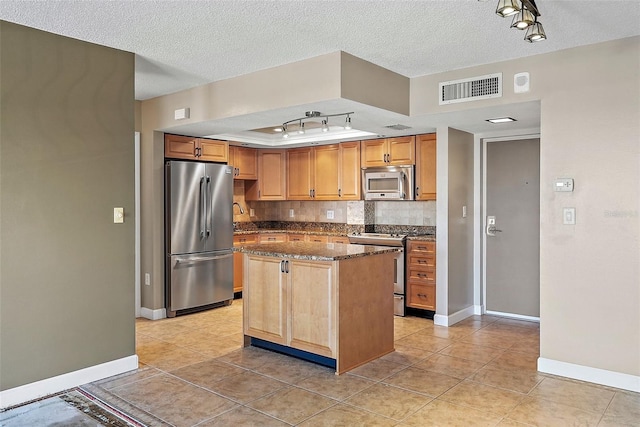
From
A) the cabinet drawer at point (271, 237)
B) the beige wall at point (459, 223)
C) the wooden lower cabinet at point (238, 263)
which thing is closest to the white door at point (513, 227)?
the beige wall at point (459, 223)

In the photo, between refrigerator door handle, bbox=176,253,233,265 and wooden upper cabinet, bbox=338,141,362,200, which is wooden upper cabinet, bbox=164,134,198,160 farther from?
wooden upper cabinet, bbox=338,141,362,200

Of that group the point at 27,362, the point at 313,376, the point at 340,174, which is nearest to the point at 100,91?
the point at 27,362

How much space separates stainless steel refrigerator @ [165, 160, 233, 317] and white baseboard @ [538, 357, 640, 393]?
12.2 ft

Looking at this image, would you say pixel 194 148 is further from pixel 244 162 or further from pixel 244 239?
pixel 244 239

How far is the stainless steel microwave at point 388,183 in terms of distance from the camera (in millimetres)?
5871

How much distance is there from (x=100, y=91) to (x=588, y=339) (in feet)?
13.3

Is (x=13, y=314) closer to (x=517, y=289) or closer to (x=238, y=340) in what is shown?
(x=238, y=340)

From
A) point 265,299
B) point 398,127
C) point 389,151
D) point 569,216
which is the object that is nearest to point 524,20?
point 569,216

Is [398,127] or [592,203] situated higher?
[398,127]

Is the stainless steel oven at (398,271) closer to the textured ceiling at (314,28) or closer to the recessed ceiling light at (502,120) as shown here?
the recessed ceiling light at (502,120)

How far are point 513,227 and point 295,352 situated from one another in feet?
10.00

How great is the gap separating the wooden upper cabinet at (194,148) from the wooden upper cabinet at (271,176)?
42.0 inches

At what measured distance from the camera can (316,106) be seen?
403 centimetres

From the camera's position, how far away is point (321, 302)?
3734 millimetres
